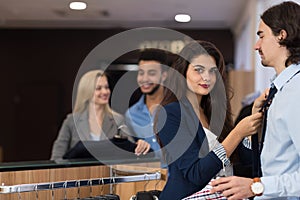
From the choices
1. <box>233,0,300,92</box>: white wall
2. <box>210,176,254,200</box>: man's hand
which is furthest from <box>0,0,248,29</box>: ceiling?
<box>210,176,254,200</box>: man's hand

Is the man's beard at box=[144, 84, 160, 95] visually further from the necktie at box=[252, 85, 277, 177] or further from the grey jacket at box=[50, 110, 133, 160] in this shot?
the necktie at box=[252, 85, 277, 177]

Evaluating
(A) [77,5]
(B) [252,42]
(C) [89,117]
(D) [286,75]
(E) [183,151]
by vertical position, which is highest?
(A) [77,5]

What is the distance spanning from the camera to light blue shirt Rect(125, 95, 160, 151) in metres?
2.64

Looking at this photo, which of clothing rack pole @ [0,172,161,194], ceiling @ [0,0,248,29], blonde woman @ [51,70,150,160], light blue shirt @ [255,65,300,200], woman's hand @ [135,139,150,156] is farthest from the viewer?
ceiling @ [0,0,248,29]

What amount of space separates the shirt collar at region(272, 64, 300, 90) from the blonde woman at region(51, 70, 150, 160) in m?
1.43

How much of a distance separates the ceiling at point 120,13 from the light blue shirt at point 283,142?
4.12 m

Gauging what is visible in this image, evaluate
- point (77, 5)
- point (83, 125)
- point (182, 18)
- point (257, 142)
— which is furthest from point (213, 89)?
point (182, 18)

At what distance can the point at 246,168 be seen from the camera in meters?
1.67

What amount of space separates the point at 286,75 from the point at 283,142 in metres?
0.18

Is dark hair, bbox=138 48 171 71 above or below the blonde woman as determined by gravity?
above

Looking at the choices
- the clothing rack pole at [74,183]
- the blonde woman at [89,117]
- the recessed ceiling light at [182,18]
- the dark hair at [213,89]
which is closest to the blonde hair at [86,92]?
the blonde woman at [89,117]

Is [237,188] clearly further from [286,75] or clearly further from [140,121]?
[140,121]

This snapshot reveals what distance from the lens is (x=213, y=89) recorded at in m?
1.65

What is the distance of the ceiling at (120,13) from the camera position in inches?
215
